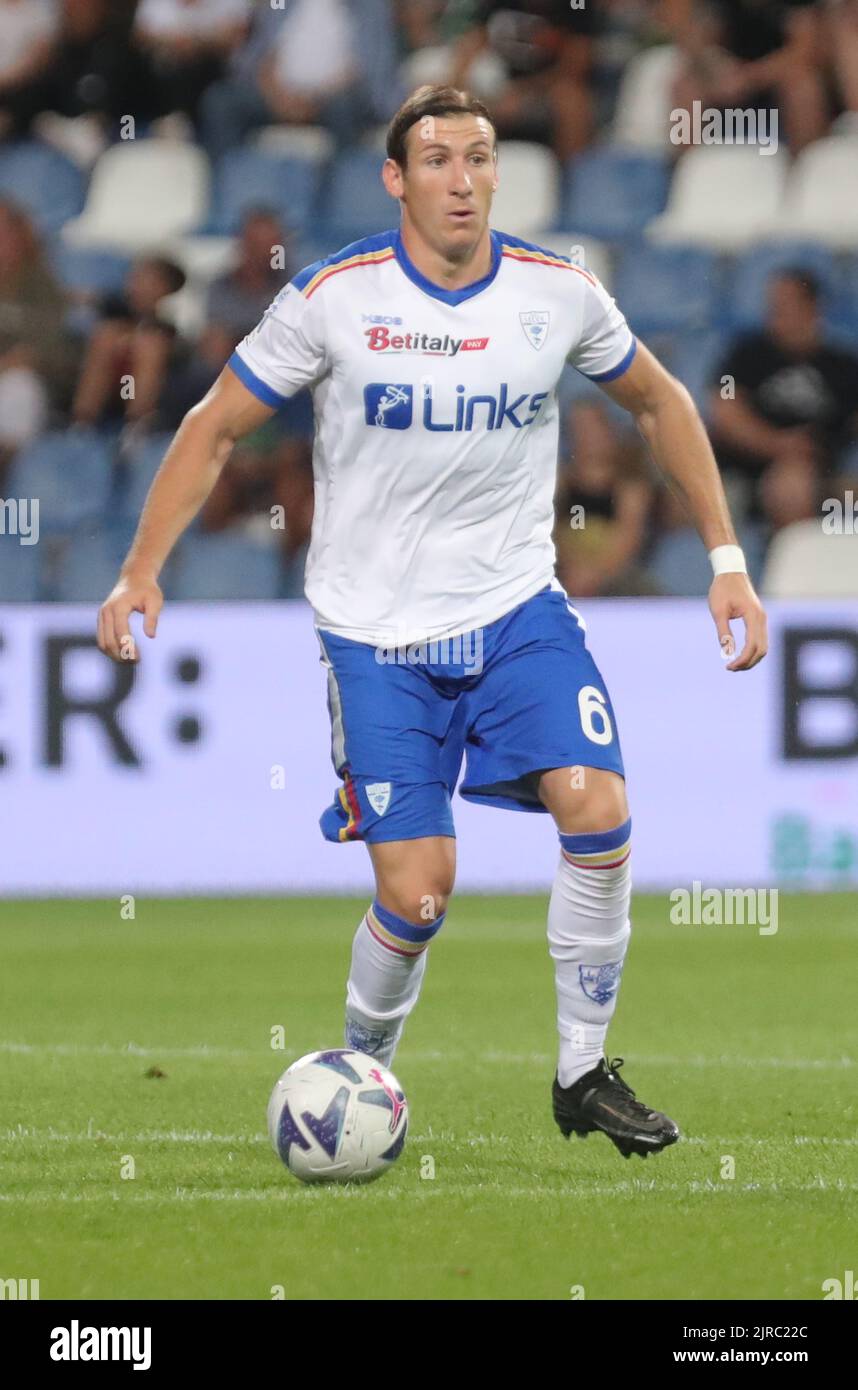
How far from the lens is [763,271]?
11961 millimetres

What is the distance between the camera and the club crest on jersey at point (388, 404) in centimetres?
523

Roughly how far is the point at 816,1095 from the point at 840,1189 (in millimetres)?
1236

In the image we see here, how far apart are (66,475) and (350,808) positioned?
645 cm

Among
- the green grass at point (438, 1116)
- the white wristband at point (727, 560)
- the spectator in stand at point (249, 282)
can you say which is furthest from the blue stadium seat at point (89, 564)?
the white wristband at point (727, 560)

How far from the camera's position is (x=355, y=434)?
5.30 metres

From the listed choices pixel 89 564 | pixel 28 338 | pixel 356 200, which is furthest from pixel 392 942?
pixel 356 200

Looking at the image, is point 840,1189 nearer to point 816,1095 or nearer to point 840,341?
point 816,1095

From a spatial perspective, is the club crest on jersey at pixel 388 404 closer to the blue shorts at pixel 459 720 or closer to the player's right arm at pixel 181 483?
the player's right arm at pixel 181 483

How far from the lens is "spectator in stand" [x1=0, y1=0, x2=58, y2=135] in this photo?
41.5ft

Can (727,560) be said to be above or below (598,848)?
above

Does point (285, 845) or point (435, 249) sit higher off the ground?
point (435, 249)

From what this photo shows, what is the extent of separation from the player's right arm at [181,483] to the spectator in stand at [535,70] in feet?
25.0

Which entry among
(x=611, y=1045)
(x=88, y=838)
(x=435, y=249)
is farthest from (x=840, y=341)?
(x=435, y=249)

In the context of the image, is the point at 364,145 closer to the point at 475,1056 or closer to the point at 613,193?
the point at 613,193
